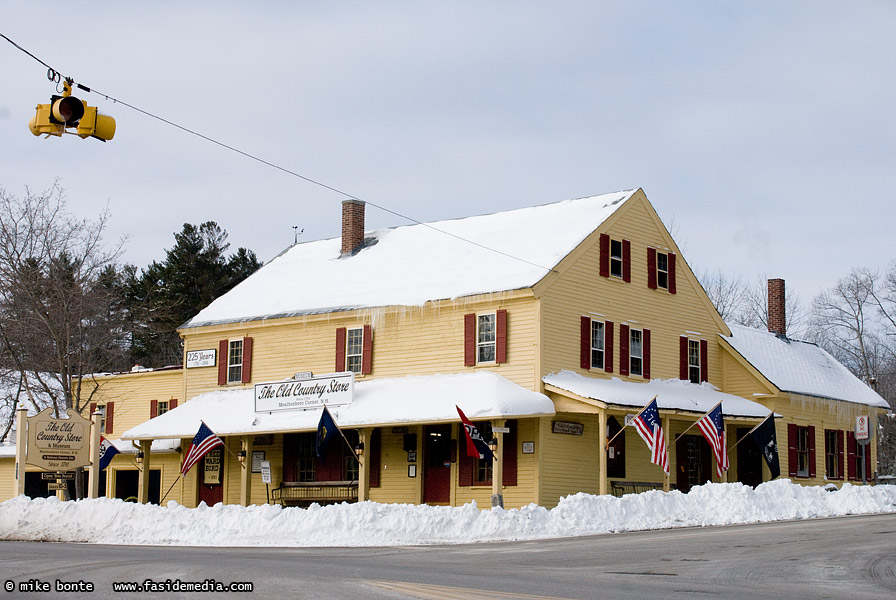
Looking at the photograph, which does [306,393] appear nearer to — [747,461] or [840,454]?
[747,461]

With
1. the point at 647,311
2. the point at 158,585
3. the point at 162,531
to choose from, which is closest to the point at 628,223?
the point at 647,311

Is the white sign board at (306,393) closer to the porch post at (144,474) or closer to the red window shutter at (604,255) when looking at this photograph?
the porch post at (144,474)

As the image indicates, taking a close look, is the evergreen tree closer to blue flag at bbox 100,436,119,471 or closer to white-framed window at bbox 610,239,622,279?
blue flag at bbox 100,436,119,471

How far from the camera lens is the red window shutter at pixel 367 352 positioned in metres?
33.9

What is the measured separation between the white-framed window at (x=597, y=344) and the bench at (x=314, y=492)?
7684 mm

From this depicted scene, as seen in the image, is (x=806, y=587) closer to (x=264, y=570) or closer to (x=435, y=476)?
(x=264, y=570)

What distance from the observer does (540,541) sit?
22812mm

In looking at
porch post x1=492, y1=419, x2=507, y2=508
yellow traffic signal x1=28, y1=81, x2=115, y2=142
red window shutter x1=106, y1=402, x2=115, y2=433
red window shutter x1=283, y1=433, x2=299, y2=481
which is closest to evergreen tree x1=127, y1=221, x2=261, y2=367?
red window shutter x1=106, y1=402, x2=115, y2=433

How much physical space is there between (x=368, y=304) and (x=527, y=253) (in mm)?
5077

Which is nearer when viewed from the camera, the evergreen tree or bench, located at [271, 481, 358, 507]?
bench, located at [271, 481, 358, 507]

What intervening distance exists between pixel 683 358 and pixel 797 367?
21.0 ft

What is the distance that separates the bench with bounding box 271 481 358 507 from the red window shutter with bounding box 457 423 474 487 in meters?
3.21

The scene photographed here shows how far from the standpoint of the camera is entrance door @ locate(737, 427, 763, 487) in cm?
3584

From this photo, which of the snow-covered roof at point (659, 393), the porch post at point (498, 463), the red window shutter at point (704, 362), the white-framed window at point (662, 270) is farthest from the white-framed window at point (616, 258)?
the porch post at point (498, 463)
